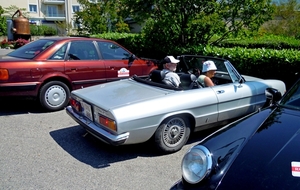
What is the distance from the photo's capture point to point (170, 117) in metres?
3.61

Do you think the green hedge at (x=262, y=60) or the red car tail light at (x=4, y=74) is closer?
the red car tail light at (x=4, y=74)

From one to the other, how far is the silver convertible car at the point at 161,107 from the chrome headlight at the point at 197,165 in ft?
4.02

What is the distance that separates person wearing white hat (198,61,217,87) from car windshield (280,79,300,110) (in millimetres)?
1350

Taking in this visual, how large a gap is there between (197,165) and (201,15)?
6856mm

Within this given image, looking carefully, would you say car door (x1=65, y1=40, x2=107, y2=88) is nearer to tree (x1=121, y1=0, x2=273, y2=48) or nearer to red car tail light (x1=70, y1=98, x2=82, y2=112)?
red car tail light (x1=70, y1=98, x2=82, y2=112)

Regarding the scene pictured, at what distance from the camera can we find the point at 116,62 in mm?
6379

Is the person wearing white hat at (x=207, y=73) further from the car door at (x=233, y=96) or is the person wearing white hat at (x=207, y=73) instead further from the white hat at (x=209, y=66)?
the car door at (x=233, y=96)

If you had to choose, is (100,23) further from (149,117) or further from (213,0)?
(149,117)

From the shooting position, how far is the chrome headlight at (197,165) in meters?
2.06

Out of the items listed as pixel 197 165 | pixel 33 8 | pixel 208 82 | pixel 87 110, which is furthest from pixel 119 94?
pixel 33 8

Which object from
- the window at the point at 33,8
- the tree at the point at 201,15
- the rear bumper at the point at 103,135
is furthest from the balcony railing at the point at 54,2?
the rear bumper at the point at 103,135

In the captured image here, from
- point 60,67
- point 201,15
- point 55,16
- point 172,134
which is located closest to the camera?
point 172,134

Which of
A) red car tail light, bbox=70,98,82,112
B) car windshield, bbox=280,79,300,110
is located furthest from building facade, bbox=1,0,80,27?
car windshield, bbox=280,79,300,110

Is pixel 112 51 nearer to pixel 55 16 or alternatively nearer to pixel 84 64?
pixel 84 64
